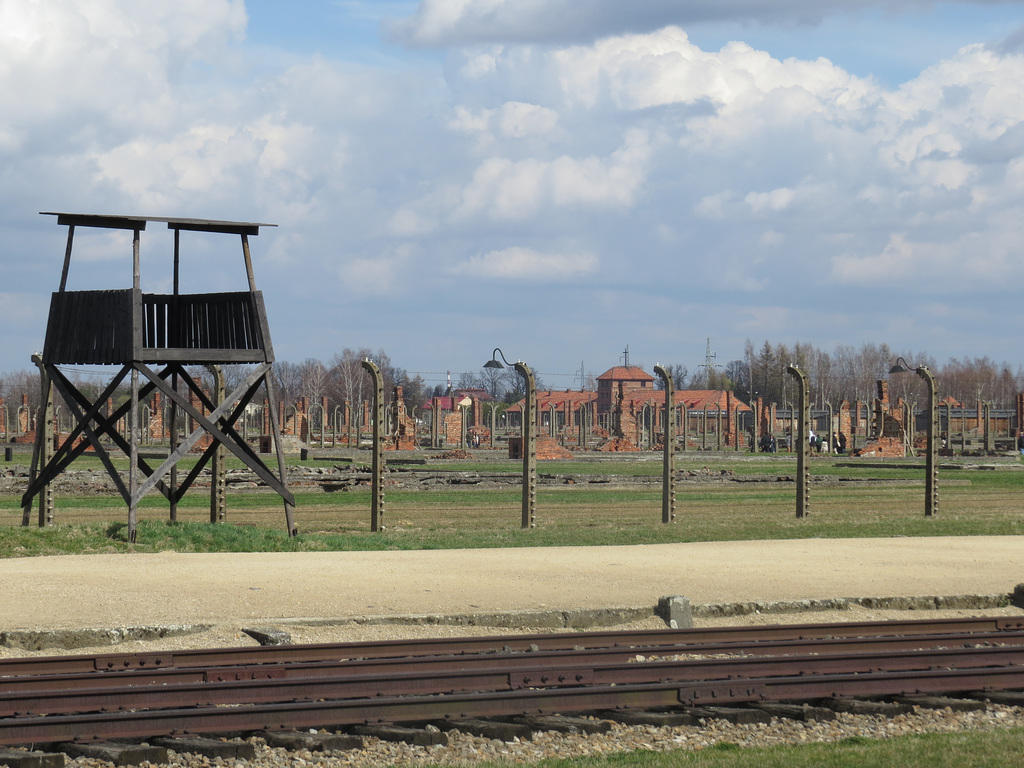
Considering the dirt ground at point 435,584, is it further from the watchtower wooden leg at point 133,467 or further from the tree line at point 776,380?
the tree line at point 776,380

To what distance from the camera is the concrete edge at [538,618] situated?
8492mm

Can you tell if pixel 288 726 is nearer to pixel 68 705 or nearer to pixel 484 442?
pixel 68 705

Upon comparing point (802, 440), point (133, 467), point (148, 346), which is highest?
point (148, 346)

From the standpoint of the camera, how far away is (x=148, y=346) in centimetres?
1486

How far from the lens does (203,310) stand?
50.7 feet

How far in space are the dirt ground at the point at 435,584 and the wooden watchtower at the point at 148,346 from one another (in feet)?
6.95

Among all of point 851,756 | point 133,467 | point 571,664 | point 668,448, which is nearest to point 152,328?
point 133,467

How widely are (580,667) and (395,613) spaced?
2679 millimetres

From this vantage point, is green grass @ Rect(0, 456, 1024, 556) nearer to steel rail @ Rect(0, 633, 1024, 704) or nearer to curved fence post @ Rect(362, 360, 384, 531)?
curved fence post @ Rect(362, 360, 384, 531)

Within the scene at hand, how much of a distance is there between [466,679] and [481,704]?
1.82 ft

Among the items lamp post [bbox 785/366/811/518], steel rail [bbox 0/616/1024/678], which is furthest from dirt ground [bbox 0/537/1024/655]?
lamp post [bbox 785/366/811/518]

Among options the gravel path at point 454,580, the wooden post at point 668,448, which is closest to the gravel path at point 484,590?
the gravel path at point 454,580

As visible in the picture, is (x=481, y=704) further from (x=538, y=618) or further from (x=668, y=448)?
(x=668, y=448)

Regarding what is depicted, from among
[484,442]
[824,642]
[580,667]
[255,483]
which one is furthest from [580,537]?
[484,442]
